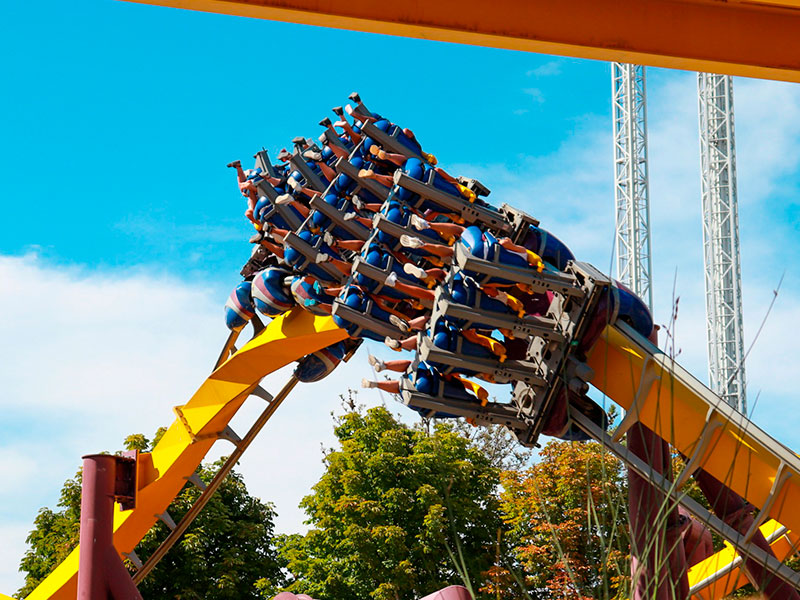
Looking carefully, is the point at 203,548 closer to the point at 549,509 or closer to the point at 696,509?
the point at 549,509

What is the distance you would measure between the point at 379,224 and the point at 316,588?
12959 mm

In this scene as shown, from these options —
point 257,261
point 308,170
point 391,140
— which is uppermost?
point 257,261

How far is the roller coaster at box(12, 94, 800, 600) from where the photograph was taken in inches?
300

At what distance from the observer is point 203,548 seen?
2220 centimetres

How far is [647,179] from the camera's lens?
30953mm

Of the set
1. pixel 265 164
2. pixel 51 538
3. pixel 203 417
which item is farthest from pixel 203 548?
pixel 265 164

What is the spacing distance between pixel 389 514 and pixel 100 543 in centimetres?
1246

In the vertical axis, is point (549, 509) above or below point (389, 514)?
below

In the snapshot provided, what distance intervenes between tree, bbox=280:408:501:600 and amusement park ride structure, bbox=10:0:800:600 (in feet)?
26.7

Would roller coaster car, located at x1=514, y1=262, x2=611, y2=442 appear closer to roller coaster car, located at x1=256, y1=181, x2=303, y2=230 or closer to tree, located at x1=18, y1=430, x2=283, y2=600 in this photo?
roller coaster car, located at x1=256, y1=181, x2=303, y2=230

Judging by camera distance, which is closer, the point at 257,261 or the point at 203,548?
the point at 257,261

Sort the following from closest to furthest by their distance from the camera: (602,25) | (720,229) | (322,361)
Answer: (602,25)
(322,361)
(720,229)

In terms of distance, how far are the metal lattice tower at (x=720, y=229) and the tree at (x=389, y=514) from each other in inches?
446

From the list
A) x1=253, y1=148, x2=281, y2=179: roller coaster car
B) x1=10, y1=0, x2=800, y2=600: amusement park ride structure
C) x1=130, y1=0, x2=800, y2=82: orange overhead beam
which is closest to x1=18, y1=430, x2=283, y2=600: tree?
x1=10, y1=0, x2=800, y2=600: amusement park ride structure
